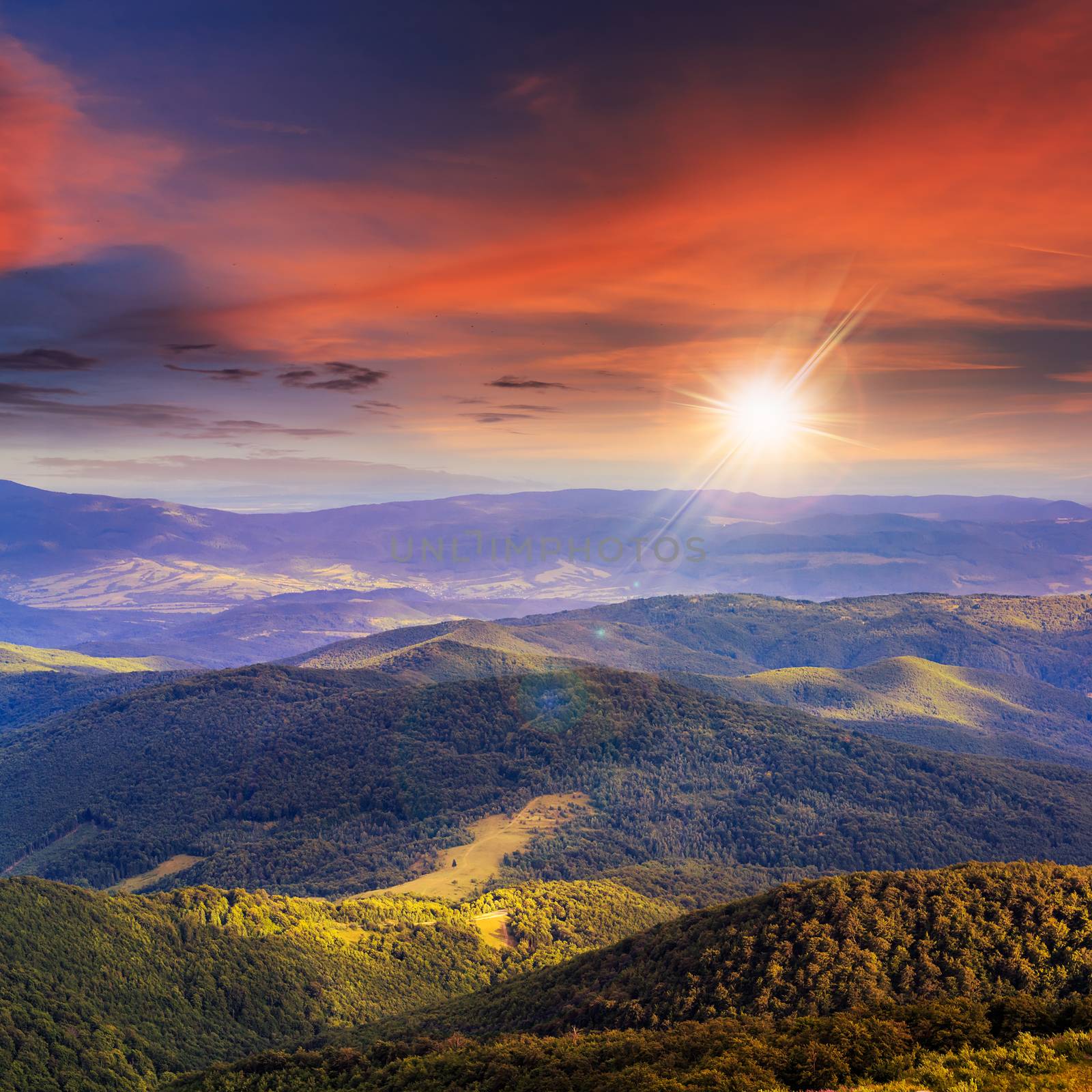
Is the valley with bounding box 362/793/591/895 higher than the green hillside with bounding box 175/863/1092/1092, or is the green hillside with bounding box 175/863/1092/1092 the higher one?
the green hillside with bounding box 175/863/1092/1092

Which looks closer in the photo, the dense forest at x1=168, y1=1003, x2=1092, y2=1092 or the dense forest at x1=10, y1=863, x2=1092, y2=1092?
the dense forest at x1=168, y1=1003, x2=1092, y2=1092

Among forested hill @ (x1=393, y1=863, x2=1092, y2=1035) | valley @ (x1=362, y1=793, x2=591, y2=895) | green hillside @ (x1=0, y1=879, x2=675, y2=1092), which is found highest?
forested hill @ (x1=393, y1=863, x2=1092, y2=1035)

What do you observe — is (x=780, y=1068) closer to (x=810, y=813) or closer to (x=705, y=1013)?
(x=705, y=1013)

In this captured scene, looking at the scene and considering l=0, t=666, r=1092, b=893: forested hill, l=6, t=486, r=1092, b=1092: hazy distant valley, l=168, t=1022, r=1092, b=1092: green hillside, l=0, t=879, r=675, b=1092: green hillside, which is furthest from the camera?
l=0, t=666, r=1092, b=893: forested hill

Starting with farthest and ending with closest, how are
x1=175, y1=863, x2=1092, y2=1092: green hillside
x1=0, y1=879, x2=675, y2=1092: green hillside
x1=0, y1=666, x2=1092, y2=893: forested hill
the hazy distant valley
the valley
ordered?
x1=0, y1=666, x2=1092, y2=893: forested hill
the valley
x1=0, y1=879, x2=675, y2=1092: green hillside
the hazy distant valley
x1=175, y1=863, x2=1092, y2=1092: green hillside

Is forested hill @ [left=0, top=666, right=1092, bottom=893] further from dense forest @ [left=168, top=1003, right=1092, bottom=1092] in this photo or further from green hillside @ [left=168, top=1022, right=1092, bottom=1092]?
dense forest @ [left=168, top=1003, right=1092, bottom=1092]

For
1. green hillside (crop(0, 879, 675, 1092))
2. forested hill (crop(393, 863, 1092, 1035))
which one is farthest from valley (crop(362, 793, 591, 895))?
forested hill (crop(393, 863, 1092, 1035))

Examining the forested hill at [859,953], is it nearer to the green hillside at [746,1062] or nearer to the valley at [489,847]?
the green hillside at [746,1062]

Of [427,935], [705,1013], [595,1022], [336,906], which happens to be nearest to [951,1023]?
[705,1013]
